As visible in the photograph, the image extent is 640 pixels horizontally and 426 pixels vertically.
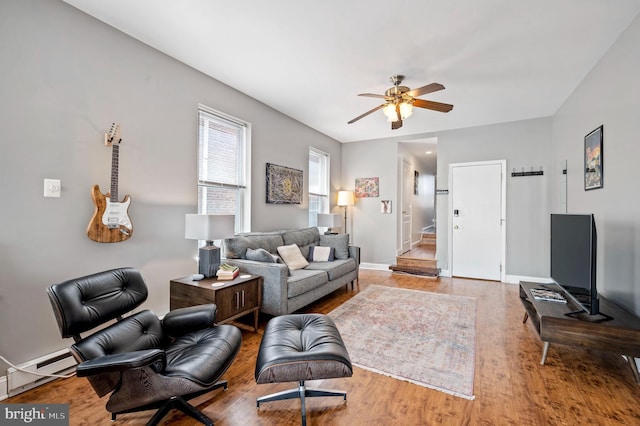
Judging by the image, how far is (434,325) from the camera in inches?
117

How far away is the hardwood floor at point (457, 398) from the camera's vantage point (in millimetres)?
1621

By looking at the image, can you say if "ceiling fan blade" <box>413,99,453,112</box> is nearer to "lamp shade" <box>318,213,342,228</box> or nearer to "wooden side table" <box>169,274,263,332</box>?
"lamp shade" <box>318,213,342,228</box>

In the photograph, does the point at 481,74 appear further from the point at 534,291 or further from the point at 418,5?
the point at 534,291

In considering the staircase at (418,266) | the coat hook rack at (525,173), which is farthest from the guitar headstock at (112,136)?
the coat hook rack at (525,173)

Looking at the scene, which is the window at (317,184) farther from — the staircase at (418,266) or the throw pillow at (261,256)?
the throw pillow at (261,256)

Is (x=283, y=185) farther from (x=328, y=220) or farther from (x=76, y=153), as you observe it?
(x=76, y=153)

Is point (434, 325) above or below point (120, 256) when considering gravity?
below

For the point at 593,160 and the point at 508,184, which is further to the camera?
the point at 508,184

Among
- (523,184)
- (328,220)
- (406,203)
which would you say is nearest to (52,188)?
(328,220)

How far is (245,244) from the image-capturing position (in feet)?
10.8

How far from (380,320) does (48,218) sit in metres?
3.06

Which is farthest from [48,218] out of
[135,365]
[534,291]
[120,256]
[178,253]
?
[534,291]

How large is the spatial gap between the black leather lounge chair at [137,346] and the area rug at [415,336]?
47.6 inches

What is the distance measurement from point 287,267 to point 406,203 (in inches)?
183
